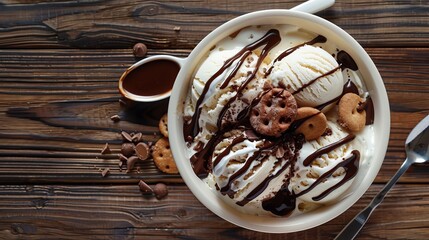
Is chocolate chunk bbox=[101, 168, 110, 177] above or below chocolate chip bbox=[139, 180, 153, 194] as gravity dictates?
above

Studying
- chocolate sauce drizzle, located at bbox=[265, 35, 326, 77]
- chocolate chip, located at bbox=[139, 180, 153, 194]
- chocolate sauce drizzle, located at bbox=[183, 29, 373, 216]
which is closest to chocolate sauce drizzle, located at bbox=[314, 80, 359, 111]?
chocolate sauce drizzle, located at bbox=[183, 29, 373, 216]

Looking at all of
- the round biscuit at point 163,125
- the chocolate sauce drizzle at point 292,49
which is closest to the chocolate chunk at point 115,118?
the round biscuit at point 163,125

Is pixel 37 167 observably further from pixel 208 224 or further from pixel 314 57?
pixel 314 57

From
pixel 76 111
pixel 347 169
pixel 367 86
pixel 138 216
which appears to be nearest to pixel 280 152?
pixel 347 169

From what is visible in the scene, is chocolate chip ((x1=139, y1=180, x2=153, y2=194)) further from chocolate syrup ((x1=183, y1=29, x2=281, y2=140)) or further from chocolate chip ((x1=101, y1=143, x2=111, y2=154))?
chocolate syrup ((x1=183, y1=29, x2=281, y2=140))

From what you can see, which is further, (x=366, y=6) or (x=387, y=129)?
(x=366, y=6)

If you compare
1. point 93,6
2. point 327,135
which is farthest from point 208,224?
point 93,6
